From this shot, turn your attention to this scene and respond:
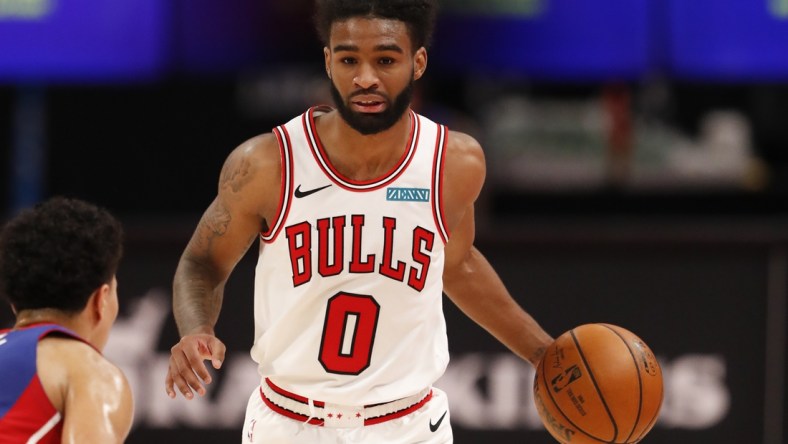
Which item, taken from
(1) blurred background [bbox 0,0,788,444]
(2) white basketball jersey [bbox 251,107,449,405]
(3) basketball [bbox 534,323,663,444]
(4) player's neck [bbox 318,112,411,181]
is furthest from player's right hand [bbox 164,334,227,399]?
(1) blurred background [bbox 0,0,788,444]

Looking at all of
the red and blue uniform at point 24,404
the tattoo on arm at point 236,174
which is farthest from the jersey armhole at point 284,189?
the red and blue uniform at point 24,404

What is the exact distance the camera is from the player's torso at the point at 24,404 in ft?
11.8

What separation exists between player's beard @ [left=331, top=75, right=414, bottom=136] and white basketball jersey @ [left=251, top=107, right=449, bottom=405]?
0.56ft

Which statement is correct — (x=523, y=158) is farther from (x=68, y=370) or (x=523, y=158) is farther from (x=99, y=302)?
(x=68, y=370)

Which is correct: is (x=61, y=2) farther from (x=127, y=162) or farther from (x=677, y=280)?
(x=677, y=280)

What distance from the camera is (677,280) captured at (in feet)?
23.6

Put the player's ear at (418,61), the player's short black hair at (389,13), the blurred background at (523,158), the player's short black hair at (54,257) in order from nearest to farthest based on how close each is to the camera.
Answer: the player's short black hair at (54,257) < the player's short black hair at (389,13) < the player's ear at (418,61) < the blurred background at (523,158)

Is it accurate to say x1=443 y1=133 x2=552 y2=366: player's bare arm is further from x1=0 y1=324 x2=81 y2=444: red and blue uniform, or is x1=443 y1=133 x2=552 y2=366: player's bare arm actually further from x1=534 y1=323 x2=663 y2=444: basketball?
x1=0 y1=324 x2=81 y2=444: red and blue uniform

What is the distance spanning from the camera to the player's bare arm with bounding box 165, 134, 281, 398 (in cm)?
429

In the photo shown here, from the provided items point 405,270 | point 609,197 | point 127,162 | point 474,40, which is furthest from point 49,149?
point 405,270

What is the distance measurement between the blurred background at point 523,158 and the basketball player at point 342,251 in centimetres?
269

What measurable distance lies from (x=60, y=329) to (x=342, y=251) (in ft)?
3.15

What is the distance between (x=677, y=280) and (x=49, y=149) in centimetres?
454

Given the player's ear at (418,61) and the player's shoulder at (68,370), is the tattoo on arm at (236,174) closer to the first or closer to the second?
the player's ear at (418,61)
